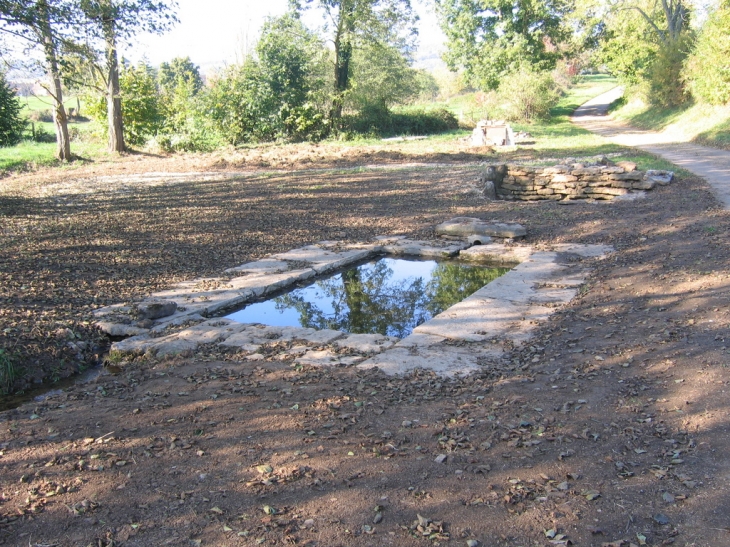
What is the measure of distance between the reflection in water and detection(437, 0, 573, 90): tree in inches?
1173

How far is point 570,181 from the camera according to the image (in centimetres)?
1147

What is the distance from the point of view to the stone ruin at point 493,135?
21047 millimetres

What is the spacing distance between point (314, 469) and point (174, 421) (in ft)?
3.54

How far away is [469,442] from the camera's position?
338 centimetres

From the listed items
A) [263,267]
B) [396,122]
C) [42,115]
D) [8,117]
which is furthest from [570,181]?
[42,115]

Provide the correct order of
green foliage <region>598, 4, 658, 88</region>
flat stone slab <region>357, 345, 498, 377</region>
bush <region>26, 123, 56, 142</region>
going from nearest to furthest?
1. flat stone slab <region>357, 345, 498, 377</region>
2. bush <region>26, 123, 56, 142</region>
3. green foliage <region>598, 4, 658, 88</region>

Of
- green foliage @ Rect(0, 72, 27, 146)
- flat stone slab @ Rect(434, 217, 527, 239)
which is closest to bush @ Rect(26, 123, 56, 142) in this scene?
green foliage @ Rect(0, 72, 27, 146)

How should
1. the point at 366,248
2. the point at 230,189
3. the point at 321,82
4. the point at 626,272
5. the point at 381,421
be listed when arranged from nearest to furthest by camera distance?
the point at 381,421, the point at 626,272, the point at 366,248, the point at 230,189, the point at 321,82

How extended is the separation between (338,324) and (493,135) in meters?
16.8

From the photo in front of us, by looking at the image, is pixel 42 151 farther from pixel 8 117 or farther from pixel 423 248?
pixel 423 248

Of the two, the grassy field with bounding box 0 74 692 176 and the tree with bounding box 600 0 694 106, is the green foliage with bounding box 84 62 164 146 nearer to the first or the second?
the grassy field with bounding box 0 74 692 176

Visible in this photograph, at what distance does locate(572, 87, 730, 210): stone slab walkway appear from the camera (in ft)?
37.7

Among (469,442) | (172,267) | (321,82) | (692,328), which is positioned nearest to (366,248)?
(172,267)

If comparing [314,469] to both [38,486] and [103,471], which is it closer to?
[103,471]
